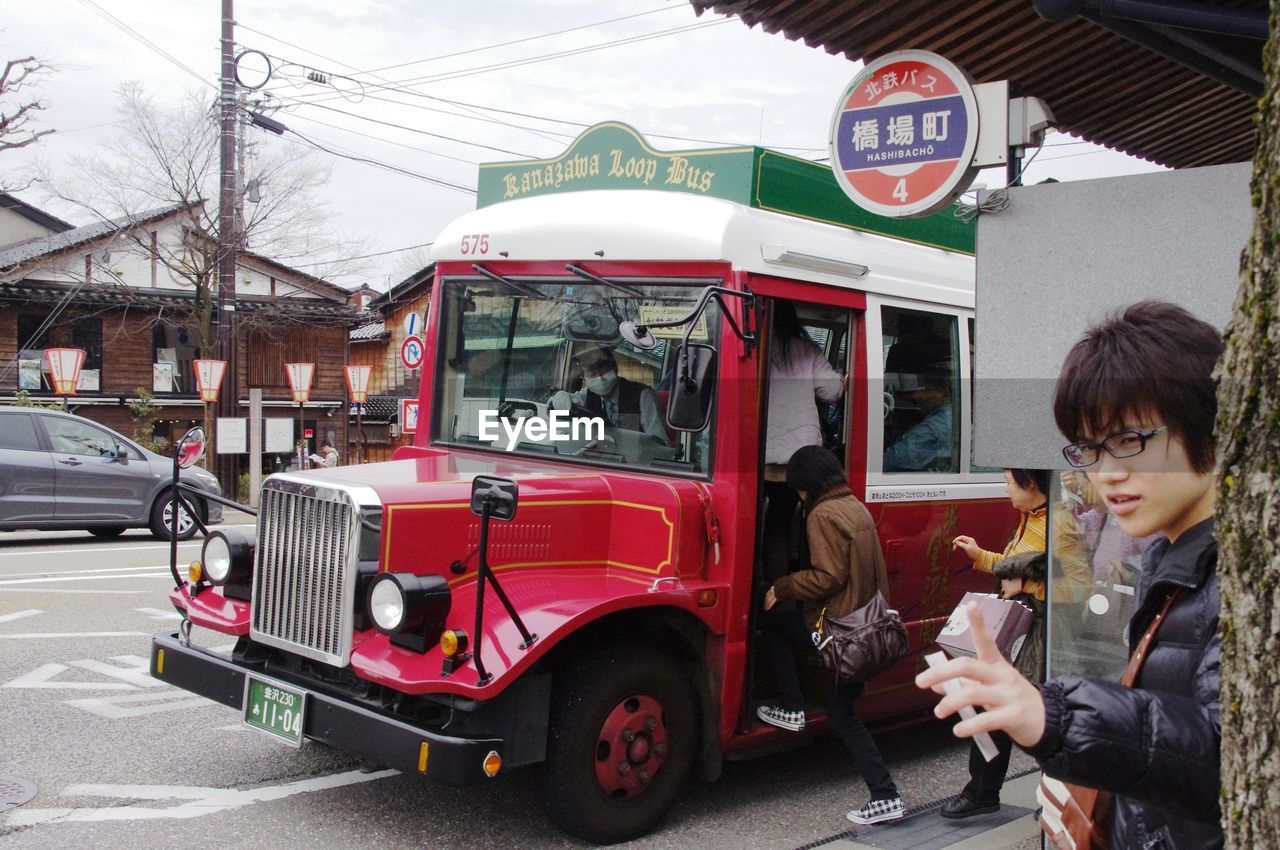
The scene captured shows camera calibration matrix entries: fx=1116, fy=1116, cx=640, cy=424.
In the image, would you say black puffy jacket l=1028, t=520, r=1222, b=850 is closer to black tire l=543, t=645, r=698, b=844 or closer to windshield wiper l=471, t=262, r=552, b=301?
black tire l=543, t=645, r=698, b=844

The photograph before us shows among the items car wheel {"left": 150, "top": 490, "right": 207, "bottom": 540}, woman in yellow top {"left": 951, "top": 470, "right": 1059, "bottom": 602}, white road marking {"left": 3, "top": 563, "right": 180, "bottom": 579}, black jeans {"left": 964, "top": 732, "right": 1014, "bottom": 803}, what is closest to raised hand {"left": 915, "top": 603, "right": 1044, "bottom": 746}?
woman in yellow top {"left": 951, "top": 470, "right": 1059, "bottom": 602}

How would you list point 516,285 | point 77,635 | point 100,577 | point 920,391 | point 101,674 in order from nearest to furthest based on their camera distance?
1. point 516,285
2. point 920,391
3. point 101,674
4. point 77,635
5. point 100,577

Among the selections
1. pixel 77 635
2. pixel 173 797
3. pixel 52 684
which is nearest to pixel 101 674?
pixel 52 684

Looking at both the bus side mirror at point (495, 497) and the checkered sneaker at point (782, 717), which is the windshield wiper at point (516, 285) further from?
the checkered sneaker at point (782, 717)

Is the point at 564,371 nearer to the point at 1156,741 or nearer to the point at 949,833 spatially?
the point at 949,833

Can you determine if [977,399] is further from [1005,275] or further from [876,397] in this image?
[876,397]

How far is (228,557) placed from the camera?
16.7 ft

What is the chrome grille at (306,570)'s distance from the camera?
4387 mm

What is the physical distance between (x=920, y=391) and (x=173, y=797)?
4.13m

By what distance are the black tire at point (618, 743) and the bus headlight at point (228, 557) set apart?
1684mm

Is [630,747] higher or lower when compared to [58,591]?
higher

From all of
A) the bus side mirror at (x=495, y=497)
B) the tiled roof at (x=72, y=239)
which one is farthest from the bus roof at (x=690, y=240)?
the tiled roof at (x=72, y=239)

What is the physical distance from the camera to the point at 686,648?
489cm

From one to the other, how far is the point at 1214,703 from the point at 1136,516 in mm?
433
